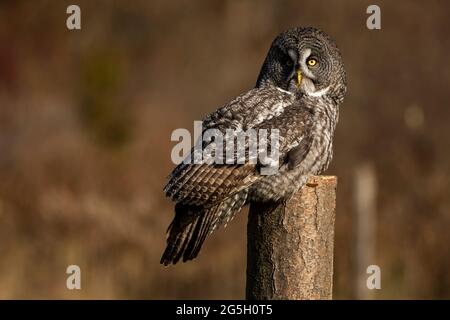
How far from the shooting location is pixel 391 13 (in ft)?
47.0

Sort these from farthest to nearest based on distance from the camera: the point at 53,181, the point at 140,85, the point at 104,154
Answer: the point at 140,85 → the point at 104,154 → the point at 53,181

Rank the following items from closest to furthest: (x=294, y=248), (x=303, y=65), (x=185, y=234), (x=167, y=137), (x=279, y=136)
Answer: (x=294, y=248) < (x=185, y=234) < (x=279, y=136) < (x=303, y=65) < (x=167, y=137)

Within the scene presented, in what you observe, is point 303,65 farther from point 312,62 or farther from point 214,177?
point 214,177

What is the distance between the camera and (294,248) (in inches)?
129

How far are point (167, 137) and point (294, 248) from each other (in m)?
7.67

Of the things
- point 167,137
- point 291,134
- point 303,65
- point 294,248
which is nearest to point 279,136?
point 291,134

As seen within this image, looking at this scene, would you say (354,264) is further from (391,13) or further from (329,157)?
(391,13)

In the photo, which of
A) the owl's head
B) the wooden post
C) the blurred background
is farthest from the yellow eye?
the blurred background

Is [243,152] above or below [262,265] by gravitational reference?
above

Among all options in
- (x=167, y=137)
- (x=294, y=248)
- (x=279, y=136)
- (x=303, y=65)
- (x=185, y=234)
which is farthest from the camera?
(x=167, y=137)

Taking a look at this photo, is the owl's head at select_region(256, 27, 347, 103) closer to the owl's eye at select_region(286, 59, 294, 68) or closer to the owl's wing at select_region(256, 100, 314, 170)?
the owl's eye at select_region(286, 59, 294, 68)
